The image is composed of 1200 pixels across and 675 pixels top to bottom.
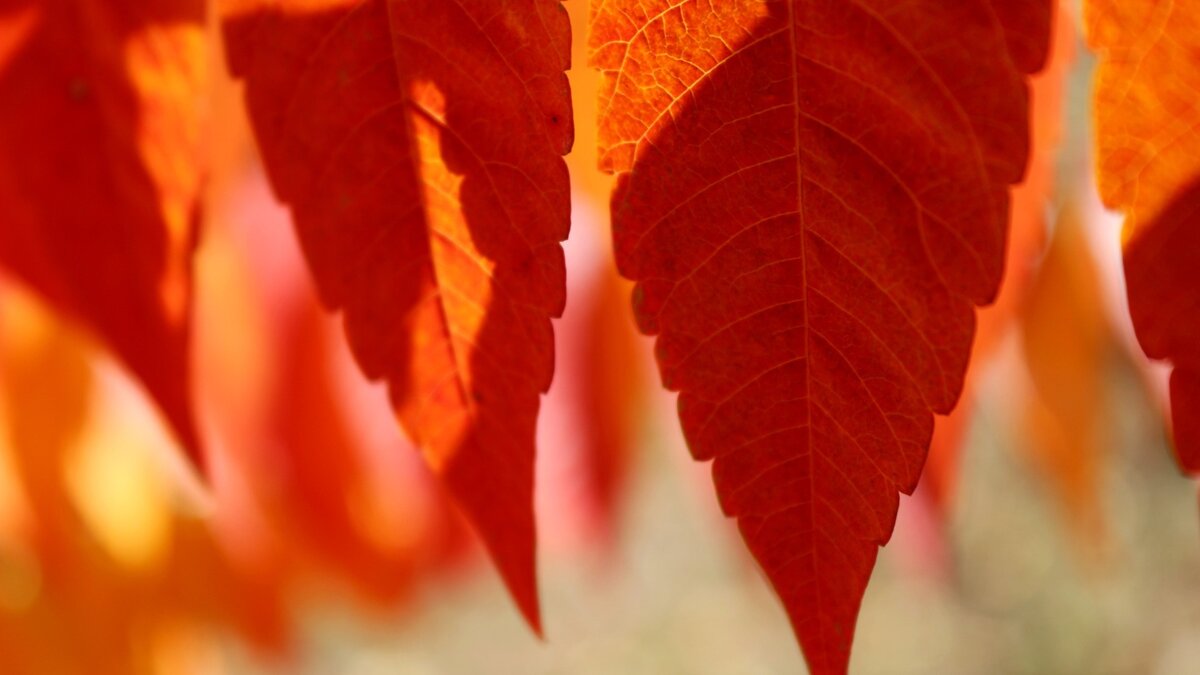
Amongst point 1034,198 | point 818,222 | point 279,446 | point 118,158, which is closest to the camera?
point 818,222

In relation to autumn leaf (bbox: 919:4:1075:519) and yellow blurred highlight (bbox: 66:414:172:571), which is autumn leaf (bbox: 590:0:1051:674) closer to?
autumn leaf (bbox: 919:4:1075:519)

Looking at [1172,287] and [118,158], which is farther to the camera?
[118,158]

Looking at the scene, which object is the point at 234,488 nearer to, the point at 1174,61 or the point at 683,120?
the point at 683,120

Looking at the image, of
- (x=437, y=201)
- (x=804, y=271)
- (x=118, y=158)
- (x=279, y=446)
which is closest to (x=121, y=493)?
(x=279, y=446)

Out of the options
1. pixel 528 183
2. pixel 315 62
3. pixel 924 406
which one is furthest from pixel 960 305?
pixel 315 62

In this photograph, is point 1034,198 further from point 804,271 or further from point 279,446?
point 279,446

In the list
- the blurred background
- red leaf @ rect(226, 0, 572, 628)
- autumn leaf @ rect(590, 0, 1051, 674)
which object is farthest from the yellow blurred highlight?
autumn leaf @ rect(590, 0, 1051, 674)
